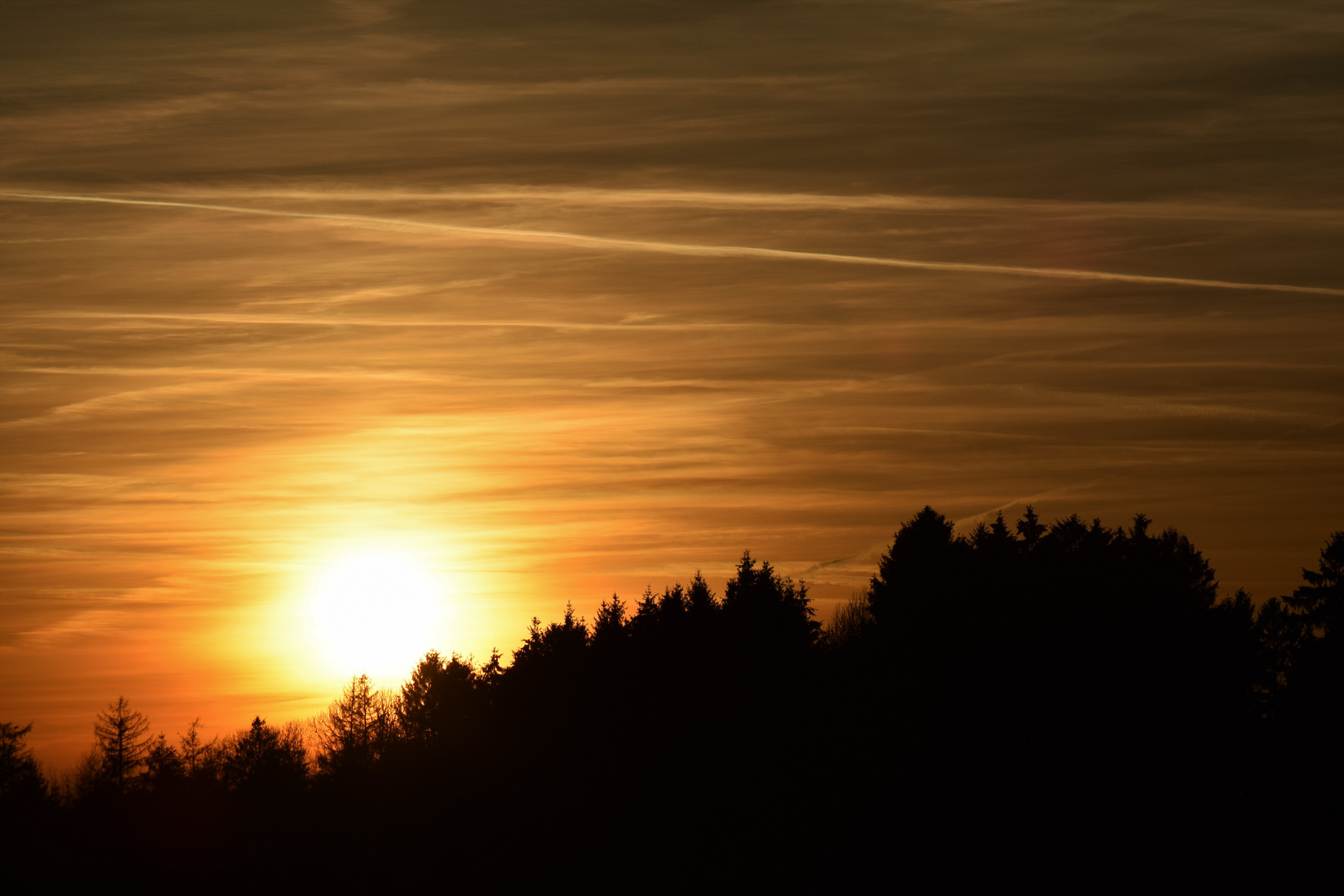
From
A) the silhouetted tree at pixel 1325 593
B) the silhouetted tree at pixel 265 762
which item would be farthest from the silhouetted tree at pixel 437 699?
the silhouetted tree at pixel 1325 593

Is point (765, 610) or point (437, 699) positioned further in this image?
point (437, 699)

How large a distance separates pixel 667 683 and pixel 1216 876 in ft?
87.5

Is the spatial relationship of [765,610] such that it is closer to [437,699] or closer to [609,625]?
[609,625]

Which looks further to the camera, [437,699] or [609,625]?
[437,699]

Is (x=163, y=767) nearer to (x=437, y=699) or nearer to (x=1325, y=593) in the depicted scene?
(x=437, y=699)

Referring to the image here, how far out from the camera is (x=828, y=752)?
61938 millimetres

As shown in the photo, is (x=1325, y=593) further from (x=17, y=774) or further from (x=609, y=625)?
(x=17, y=774)

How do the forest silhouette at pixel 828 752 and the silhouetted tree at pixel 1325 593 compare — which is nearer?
the forest silhouette at pixel 828 752

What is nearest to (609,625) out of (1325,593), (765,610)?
(765,610)

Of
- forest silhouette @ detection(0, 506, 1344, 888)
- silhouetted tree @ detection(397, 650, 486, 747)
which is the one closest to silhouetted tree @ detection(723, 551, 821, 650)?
forest silhouette @ detection(0, 506, 1344, 888)

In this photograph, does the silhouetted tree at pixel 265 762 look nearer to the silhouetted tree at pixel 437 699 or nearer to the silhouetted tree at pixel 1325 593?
the silhouetted tree at pixel 437 699

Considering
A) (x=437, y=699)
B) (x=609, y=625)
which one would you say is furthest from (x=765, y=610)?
(x=437, y=699)

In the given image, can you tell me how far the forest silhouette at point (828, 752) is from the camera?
55156 millimetres

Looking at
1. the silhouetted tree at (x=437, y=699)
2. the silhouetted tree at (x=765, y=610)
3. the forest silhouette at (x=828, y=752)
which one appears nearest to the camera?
the forest silhouette at (x=828, y=752)
